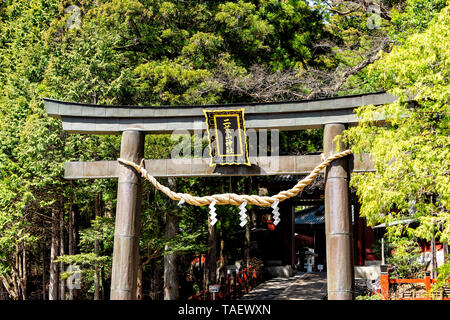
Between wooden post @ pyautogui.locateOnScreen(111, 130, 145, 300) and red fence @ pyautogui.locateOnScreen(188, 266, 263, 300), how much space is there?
5792 millimetres

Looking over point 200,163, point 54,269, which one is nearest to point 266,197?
point 200,163

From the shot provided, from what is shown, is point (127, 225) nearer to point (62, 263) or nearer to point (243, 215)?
point (243, 215)

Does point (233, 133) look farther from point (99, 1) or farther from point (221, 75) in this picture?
point (99, 1)

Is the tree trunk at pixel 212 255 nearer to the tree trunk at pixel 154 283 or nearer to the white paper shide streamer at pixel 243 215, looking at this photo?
the tree trunk at pixel 154 283

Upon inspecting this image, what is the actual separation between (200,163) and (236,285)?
8806mm

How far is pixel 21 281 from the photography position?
1633 cm

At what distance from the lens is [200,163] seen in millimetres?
7992

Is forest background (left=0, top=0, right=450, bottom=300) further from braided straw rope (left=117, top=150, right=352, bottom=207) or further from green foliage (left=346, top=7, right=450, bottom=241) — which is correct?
green foliage (left=346, top=7, right=450, bottom=241)

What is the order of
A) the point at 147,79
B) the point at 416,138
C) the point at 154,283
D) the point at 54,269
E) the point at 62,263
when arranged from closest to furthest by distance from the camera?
the point at 416,138 < the point at 147,79 < the point at 62,263 < the point at 54,269 < the point at 154,283

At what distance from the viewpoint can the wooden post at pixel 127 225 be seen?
7531mm

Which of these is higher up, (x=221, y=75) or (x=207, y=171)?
(x=221, y=75)

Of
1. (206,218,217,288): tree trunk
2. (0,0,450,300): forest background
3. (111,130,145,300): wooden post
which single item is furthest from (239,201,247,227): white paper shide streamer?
(206,218,217,288): tree trunk
